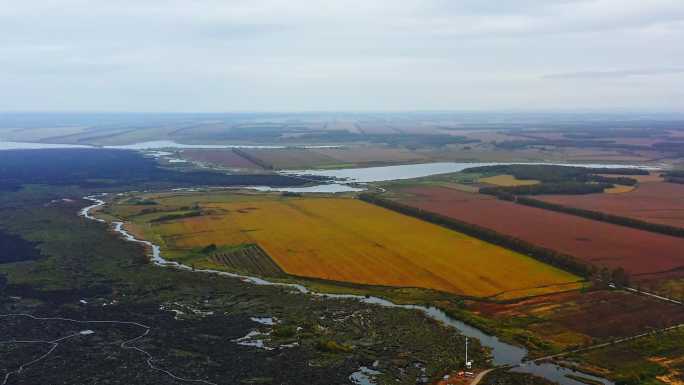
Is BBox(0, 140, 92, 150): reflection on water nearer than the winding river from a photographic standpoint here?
No

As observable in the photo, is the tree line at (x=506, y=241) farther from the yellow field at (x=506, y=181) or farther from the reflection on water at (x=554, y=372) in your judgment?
the yellow field at (x=506, y=181)

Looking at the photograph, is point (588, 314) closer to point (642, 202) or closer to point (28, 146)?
point (642, 202)

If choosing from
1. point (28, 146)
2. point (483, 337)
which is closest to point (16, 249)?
point (483, 337)

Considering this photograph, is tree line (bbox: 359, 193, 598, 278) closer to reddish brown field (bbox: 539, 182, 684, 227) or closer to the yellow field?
reddish brown field (bbox: 539, 182, 684, 227)

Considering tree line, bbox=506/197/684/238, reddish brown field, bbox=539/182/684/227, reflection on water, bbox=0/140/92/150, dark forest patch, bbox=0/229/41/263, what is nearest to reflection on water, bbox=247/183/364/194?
tree line, bbox=506/197/684/238

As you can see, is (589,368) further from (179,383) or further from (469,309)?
(179,383)

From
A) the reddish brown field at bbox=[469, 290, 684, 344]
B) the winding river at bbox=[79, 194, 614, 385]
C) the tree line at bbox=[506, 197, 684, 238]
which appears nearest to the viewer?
the winding river at bbox=[79, 194, 614, 385]

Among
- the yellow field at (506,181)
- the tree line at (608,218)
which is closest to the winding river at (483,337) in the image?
the tree line at (608,218)
